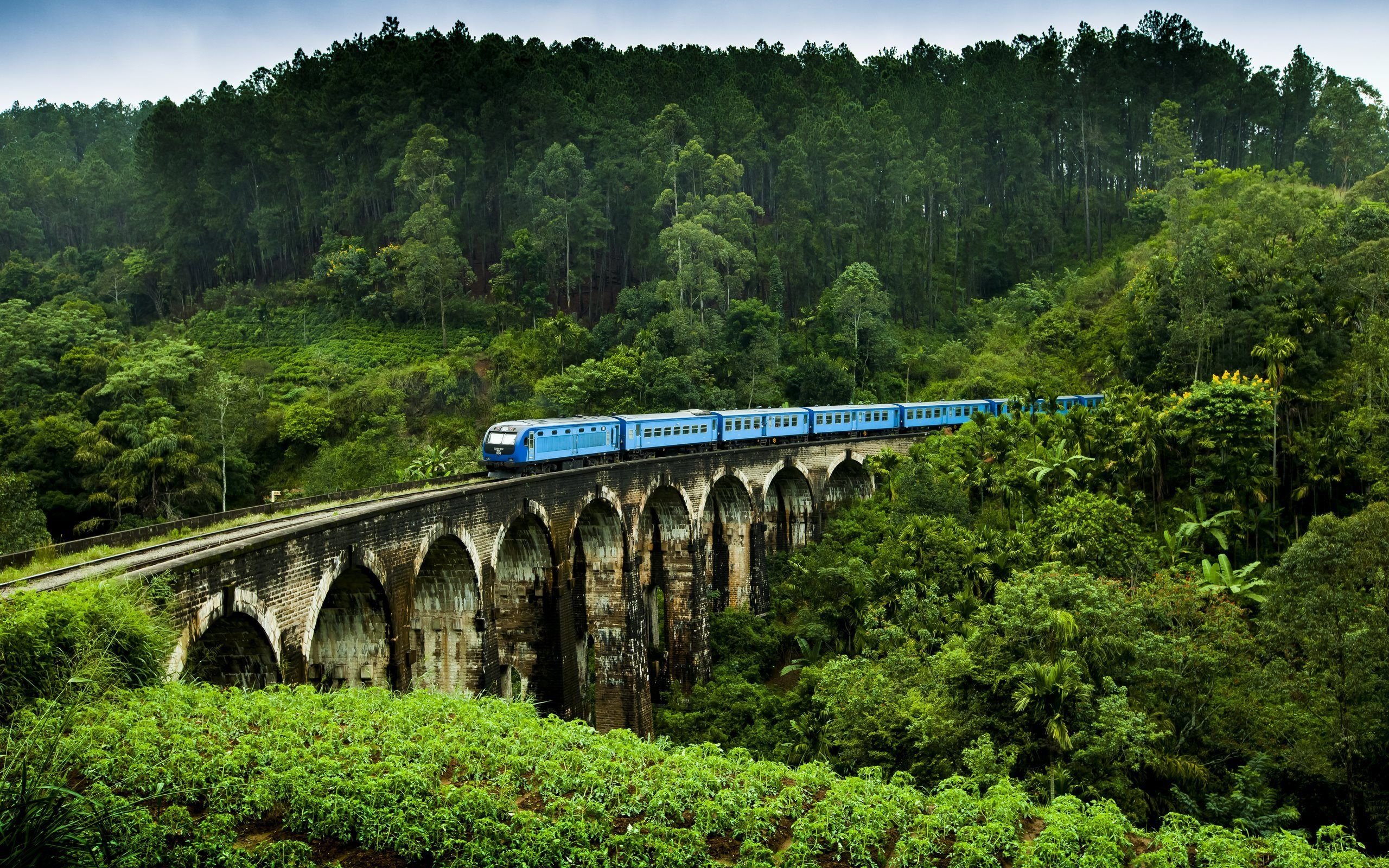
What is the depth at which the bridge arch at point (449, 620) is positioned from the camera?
1891 centimetres

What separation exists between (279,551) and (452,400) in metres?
35.8

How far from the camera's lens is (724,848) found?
29.0 ft

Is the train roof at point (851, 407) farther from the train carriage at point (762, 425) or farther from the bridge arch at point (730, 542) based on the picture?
the bridge arch at point (730, 542)

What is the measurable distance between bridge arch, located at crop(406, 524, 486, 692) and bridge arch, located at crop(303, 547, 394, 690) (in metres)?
2.08

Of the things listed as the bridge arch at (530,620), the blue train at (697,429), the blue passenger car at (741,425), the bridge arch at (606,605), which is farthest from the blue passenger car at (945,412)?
the bridge arch at (530,620)

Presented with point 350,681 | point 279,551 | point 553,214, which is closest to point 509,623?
point 350,681

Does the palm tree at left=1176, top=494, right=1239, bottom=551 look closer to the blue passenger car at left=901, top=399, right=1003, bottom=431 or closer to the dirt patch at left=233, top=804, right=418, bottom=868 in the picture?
the blue passenger car at left=901, top=399, right=1003, bottom=431

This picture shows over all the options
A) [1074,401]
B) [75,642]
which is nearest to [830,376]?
[1074,401]

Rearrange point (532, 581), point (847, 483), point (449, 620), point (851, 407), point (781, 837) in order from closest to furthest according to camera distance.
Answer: point (781, 837) → point (449, 620) → point (532, 581) → point (851, 407) → point (847, 483)

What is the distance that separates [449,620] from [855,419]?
76.0 ft

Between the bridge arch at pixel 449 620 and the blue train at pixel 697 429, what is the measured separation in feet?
17.5

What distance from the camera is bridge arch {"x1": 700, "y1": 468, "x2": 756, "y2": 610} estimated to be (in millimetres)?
34281

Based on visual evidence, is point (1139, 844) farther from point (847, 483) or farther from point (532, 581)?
point (847, 483)

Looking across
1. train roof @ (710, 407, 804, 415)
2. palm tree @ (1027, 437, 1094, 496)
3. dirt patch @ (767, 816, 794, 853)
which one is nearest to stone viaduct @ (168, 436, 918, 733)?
train roof @ (710, 407, 804, 415)
